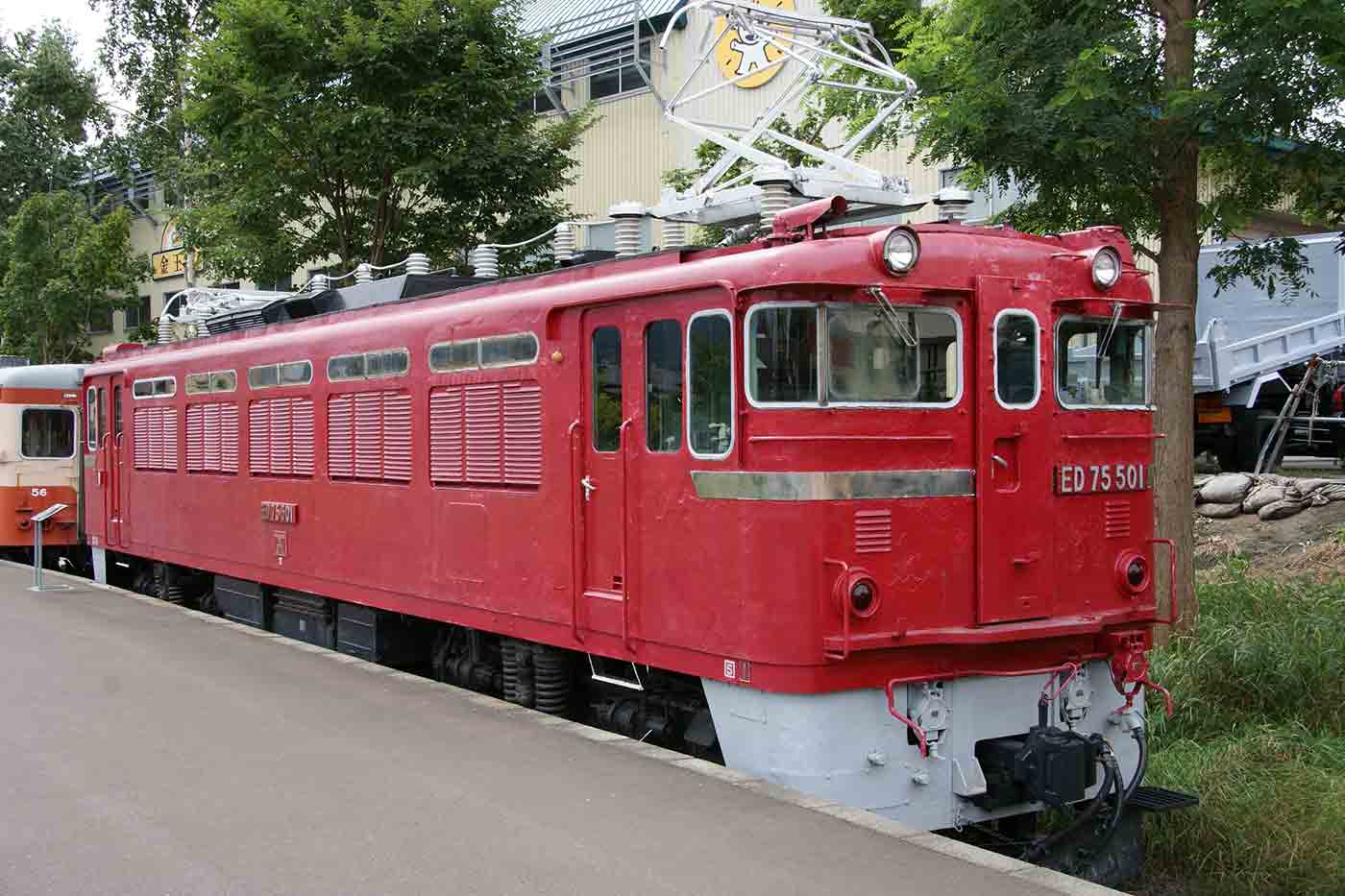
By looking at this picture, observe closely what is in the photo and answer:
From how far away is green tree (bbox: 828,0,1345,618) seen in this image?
8289 mm

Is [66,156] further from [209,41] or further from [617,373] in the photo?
[617,373]

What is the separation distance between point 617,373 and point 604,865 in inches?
113

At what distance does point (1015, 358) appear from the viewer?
689cm

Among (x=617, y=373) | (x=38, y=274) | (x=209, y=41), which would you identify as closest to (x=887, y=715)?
(x=617, y=373)

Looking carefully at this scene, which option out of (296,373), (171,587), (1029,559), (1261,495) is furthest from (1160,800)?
(171,587)

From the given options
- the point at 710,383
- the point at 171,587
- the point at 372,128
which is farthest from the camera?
the point at 372,128

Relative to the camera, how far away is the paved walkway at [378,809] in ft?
18.1

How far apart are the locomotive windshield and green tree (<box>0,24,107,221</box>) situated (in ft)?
A: 106

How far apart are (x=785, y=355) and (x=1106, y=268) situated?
6.53 feet

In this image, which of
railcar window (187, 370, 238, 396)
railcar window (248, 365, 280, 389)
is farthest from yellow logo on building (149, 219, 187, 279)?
Answer: railcar window (248, 365, 280, 389)

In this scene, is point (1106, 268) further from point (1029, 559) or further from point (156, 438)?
point (156, 438)

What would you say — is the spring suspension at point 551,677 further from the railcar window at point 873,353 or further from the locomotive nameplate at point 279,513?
the locomotive nameplate at point 279,513

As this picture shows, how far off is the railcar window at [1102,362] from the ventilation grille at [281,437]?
6.55 metres

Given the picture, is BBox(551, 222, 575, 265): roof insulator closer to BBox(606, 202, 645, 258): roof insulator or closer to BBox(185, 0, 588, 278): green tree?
BBox(606, 202, 645, 258): roof insulator
